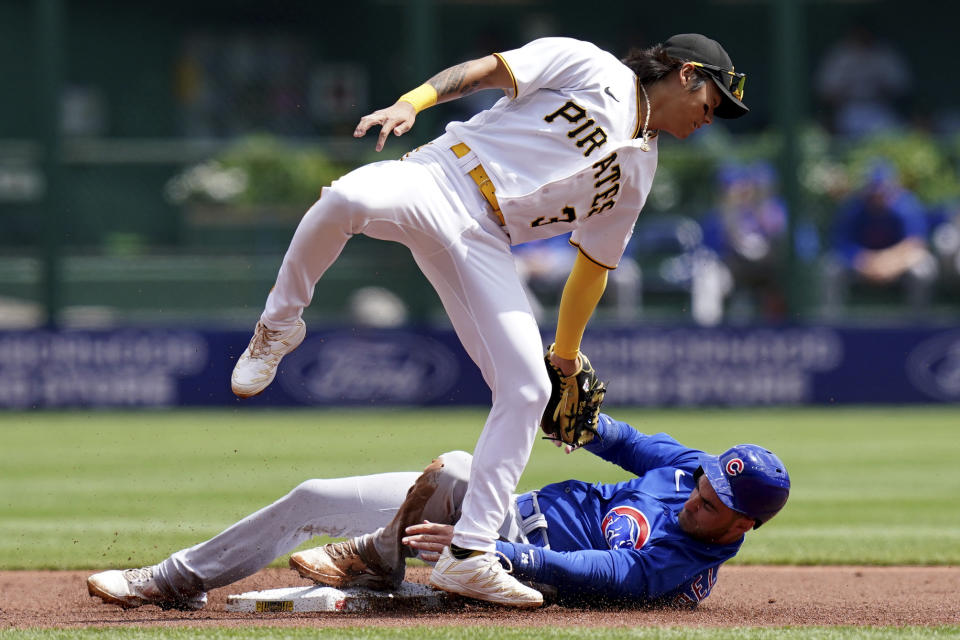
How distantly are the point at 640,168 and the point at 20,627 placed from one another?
2586 mm

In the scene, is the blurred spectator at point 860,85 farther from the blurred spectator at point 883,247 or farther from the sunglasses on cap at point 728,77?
the sunglasses on cap at point 728,77

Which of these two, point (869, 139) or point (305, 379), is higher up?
point (869, 139)

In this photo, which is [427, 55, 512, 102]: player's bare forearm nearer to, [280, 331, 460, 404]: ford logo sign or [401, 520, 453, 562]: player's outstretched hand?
[401, 520, 453, 562]: player's outstretched hand

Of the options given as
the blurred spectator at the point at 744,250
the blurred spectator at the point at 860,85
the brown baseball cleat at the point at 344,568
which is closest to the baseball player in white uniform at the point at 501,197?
the brown baseball cleat at the point at 344,568

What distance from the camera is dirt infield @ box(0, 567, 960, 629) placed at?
15.0ft

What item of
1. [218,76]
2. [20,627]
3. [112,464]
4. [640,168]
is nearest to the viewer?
[20,627]

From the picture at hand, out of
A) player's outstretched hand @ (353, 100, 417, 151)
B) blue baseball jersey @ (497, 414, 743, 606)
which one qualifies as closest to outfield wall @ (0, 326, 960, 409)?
blue baseball jersey @ (497, 414, 743, 606)

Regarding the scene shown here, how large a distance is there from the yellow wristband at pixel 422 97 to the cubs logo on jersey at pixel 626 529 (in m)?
1.56

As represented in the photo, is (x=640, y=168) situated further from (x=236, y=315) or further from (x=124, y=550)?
(x=236, y=315)

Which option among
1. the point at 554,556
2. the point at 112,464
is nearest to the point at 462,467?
the point at 554,556

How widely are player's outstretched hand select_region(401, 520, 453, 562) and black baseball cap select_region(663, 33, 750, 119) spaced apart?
1787 millimetres

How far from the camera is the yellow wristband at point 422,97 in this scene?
177 inches

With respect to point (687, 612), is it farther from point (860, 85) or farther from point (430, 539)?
point (860, 85)

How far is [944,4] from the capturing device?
759 inches
